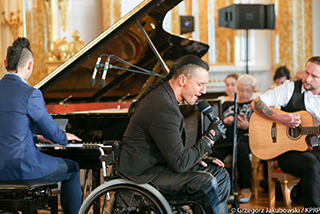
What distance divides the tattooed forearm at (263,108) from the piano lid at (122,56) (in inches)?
37.2

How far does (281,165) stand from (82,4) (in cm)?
480

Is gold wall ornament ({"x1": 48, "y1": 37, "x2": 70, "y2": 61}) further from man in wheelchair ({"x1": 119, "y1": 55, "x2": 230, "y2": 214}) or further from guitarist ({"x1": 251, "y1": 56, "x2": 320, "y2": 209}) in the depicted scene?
man in wheelchair ({"x1": 119, "y1": 55, "x2": 230, "y2": 214})

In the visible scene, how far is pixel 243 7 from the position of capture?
6.37 metres

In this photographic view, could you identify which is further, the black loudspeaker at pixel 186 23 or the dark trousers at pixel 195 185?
the black loudspeaker at pixel 186 23

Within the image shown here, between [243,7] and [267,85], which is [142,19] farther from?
[267,85]

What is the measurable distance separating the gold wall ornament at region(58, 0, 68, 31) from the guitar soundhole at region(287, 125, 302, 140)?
448 centimetres

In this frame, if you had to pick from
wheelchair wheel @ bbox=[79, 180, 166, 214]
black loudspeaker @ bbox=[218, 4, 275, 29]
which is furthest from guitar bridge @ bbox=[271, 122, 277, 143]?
black loudspeaker @ bbox=[218, 4, 275, 29]

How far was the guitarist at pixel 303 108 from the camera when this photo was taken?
115 inches

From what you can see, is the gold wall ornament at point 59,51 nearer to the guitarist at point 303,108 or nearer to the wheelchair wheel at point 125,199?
the guitarist at point 303,108

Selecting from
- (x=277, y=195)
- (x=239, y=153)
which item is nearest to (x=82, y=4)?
(x=239, y=153)

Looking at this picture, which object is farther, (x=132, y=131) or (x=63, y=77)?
(x=63, y=77)

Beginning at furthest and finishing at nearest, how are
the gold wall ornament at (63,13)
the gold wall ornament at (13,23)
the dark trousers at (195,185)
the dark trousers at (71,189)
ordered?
the gold wall ornament at (63,13) → the gold wall ornament at (13,23) → the dark trousers at (71,189) → the dark trousers at (195,185)

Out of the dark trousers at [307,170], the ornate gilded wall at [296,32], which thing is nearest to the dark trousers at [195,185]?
the dark trousers at [307,170]

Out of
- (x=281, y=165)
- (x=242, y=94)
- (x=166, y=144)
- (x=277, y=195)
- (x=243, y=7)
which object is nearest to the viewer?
(x=166, y=144)
